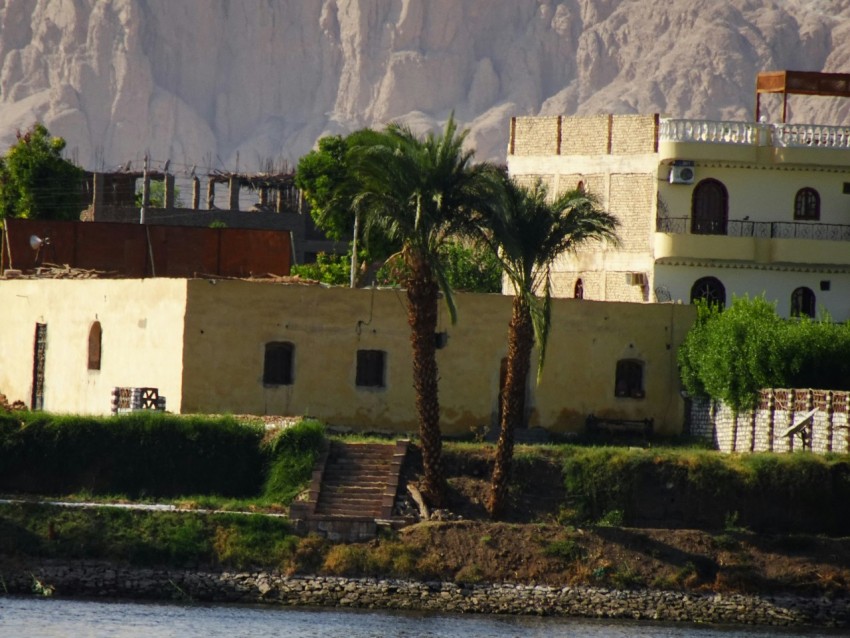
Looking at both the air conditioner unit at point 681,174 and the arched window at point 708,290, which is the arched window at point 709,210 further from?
the arched window at point 708,290

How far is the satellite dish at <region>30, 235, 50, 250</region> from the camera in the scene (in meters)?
58.9

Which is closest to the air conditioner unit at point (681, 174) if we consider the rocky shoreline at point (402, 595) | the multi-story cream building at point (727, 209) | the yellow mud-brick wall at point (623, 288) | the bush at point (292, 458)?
the multi-story cream building at point (727, 209)

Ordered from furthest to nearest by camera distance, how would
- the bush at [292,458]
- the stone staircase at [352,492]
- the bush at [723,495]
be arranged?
1. the bush at [723,495]
2. the bush at [292,458]
3. the stone staircase at [352,492]

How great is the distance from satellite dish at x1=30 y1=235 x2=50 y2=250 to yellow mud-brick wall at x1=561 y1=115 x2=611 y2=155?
16.3 metres

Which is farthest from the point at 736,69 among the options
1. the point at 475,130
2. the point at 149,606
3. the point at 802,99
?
the point at 149,606

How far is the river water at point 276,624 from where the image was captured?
110 feet

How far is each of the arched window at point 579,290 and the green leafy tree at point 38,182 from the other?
90.2 ft

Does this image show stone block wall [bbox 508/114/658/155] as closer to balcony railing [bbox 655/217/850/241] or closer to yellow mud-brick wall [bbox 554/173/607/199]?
yellow mud-brick wall [bbox 554/173/607/199]

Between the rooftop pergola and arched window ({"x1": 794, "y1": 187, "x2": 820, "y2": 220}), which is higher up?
the rooftop pergola

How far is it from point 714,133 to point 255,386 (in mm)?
17643

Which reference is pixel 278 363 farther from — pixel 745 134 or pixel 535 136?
pixel 745 134

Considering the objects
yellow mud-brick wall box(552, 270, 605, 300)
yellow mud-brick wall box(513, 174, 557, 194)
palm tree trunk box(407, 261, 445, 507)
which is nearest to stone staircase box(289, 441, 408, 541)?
palm tree trunk box(407, 261, 445, 507)

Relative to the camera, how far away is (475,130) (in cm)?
19350

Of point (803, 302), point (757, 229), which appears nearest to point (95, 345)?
point (757, 229)
